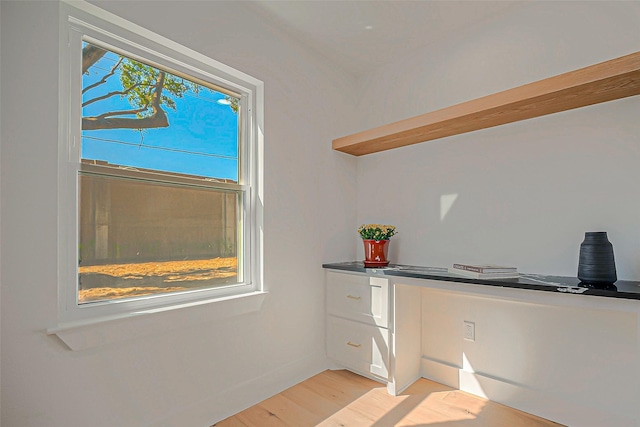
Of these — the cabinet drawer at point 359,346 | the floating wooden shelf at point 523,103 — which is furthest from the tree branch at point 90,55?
the cabinet drawer at point 359,346

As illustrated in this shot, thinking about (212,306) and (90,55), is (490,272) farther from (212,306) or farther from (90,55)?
(90,55)

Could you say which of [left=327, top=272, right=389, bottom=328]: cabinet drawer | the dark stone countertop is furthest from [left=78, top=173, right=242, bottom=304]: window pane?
the dark stone countertop

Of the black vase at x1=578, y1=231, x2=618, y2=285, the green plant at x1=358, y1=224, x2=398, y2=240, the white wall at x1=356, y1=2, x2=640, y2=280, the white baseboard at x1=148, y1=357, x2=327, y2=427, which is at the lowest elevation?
the white baseboard at x1=148, y1=357, x2=327, y2=427

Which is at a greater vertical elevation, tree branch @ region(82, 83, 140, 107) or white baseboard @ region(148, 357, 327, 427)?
tree branch @ region(82, 83, 140, 107)

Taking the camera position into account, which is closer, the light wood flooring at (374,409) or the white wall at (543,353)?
the white wall at (543,353)

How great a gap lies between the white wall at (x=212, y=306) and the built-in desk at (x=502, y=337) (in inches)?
15.4

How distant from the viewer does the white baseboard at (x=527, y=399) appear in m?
1.70

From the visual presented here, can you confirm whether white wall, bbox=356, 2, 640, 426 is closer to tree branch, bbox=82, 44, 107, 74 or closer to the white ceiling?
the white ceiling

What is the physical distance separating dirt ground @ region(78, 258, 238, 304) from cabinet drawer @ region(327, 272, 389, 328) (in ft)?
2.52

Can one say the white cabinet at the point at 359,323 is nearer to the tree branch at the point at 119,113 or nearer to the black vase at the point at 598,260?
the black vase at the point at 598,260

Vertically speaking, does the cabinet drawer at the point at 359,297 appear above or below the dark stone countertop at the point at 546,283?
below

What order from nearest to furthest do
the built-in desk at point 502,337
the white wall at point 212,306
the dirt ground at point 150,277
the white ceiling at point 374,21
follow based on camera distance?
the white wall at point 212,306 → the dirt ground at point 150,277 → the built-in desk at point 502,337 → the white ceiling at point 374,21

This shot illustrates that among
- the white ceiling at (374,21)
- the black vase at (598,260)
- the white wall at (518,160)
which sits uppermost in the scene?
the white ceiling at (374,21)

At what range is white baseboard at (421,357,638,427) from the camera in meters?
1.70
